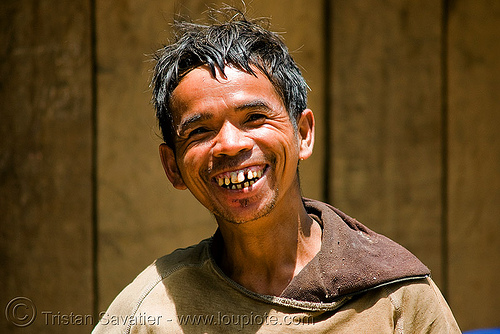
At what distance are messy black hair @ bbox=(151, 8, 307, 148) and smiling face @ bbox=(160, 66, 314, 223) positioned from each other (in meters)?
0.03

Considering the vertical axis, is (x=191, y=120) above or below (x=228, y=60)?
below

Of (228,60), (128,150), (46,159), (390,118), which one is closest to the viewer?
(228,60)

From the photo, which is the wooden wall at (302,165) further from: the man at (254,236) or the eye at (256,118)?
the eye at (256,118)

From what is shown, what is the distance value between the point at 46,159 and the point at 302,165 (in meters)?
1.26

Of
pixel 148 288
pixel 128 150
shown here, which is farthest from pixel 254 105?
pixel 128 150

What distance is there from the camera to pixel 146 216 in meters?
2.94

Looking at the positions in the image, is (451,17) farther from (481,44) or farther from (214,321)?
(214,321)

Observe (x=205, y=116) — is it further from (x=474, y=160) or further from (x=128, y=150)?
(x=474, y=160)

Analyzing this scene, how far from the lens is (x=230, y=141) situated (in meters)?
1.74

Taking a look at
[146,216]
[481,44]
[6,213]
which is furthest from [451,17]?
[6,213]

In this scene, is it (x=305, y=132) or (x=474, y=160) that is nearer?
(x=305, y=132)

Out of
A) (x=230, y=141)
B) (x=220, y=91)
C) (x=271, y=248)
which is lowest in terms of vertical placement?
(x=271, y=248)

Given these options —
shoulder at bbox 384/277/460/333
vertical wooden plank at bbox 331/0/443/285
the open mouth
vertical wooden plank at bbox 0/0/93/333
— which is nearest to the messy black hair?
the open mouth

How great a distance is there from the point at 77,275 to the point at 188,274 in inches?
41.0
